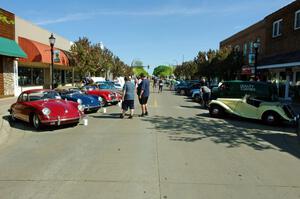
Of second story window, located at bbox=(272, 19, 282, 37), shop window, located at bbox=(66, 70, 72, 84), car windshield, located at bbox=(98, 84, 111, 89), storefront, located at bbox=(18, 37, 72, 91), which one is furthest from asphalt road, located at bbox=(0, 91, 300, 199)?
shop window, located at bbox=(66, 70, 72, 84)

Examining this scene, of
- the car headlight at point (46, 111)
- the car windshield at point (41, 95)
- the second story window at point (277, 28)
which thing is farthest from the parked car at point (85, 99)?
the second story window at point (277, 28)

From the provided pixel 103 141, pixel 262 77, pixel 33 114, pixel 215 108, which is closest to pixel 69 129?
pixel 33 114

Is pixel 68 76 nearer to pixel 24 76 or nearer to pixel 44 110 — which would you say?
pixel 24 76

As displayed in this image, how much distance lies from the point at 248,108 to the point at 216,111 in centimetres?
156

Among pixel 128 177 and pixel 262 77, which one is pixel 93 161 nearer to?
pixel 128 177

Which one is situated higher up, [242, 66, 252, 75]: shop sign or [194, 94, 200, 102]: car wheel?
[242, 66, 252, 75]: shop sign

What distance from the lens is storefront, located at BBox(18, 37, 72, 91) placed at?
82.9ft

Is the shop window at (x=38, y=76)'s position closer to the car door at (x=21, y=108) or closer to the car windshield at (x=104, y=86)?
the car windshield at (x=104, y=86)

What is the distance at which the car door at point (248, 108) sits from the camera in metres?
13.0

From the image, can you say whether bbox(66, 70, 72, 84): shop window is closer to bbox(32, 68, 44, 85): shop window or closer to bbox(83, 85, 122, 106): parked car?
bbox(32, 68, 44, 85): shop window

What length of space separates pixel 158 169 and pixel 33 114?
6.40 meters

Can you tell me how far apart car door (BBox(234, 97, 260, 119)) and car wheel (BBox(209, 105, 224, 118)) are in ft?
2.43

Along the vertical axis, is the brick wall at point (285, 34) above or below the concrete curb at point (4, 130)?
above

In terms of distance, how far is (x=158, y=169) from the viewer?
245 inches
